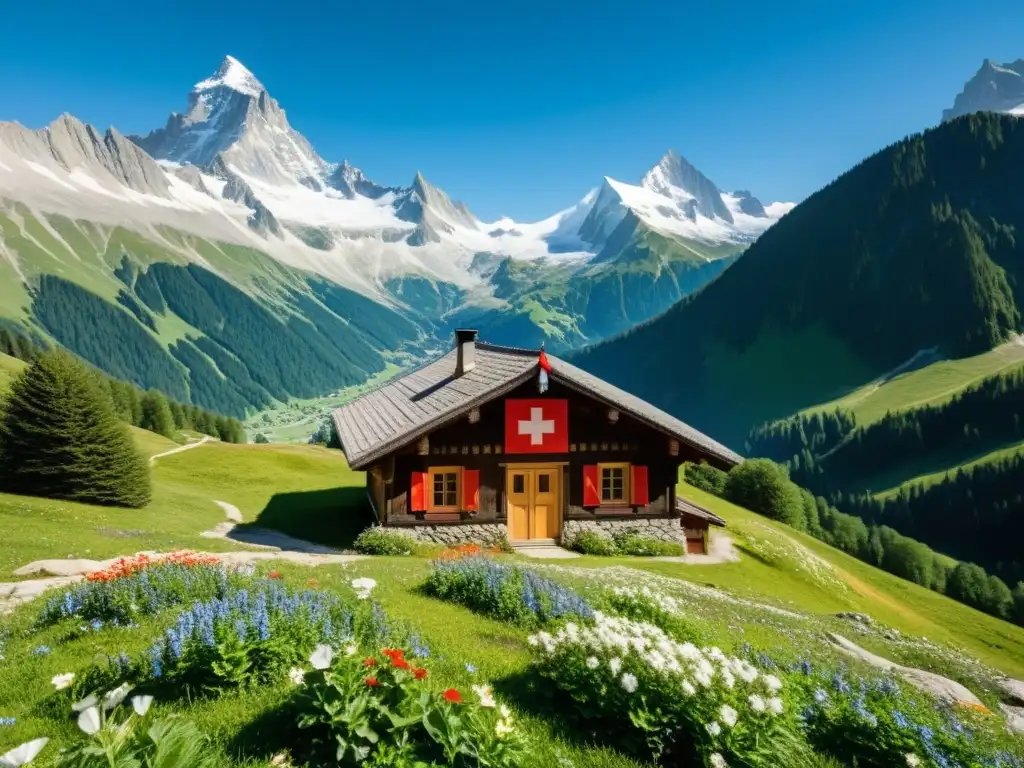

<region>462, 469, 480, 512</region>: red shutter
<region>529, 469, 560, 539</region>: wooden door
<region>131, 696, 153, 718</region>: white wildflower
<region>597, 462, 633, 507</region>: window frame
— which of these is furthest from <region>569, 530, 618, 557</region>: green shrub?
<region>131, 696, 153, 718</region>: white wildflower

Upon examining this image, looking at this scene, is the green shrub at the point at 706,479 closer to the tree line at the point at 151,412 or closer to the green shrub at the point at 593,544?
the green shrub at the point at 593,544

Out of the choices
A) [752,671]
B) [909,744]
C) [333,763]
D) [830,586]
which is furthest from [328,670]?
[830,586]

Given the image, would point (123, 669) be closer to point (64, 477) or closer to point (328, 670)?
point (328, 670)

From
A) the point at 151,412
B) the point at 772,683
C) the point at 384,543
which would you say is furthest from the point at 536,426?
the point at 151,412

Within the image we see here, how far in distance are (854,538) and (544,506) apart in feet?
309

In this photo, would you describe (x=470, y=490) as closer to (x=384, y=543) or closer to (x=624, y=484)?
(x=384, y=543)

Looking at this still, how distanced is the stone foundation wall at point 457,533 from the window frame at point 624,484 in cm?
546

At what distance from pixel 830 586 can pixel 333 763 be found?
38383mm

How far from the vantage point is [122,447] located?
35.5m

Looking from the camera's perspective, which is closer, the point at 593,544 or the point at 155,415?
the point at 593,544

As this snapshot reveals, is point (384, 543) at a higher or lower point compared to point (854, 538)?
higher

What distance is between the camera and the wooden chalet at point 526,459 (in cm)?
2941

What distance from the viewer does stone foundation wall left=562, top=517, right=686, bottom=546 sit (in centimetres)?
3142

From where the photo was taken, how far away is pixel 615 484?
105 feet
